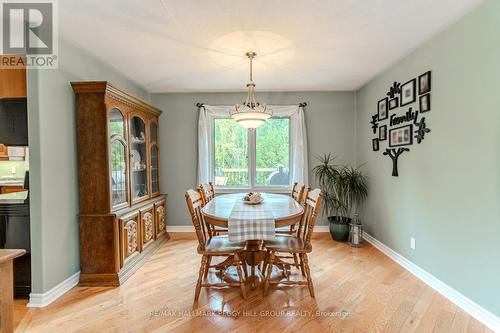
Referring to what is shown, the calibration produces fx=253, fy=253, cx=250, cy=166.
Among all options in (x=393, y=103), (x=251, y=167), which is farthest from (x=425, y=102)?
(x=251, y=167)

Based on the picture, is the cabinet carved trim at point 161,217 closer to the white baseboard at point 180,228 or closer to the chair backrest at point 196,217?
the white baseboard at point 180,228

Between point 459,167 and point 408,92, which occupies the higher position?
point 408,92

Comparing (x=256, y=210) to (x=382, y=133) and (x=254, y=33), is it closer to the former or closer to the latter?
(x=254, y=33)

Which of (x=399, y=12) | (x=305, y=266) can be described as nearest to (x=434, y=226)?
(x=305, y=266)

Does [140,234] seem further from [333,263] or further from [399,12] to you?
[399,12]

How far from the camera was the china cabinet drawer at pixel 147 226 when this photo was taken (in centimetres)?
320

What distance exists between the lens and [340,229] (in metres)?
3.81

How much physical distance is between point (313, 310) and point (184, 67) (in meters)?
3.01

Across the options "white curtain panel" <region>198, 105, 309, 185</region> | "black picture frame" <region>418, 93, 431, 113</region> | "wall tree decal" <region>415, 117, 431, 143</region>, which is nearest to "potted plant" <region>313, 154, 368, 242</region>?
"white curtain panel" <region>198, 105, 309, 185</region>

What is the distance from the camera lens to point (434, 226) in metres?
2.48

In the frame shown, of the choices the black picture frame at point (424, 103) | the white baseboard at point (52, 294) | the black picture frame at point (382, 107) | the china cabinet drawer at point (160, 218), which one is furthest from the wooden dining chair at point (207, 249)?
the black picture frame at point (382, 107)

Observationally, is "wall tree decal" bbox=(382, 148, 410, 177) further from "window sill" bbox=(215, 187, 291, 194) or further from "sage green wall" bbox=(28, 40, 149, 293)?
"sage green wall" bbox=(28, 40, 149, 293)

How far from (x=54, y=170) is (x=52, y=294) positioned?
43.5 inches

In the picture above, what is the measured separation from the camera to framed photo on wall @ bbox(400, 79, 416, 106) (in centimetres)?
276
